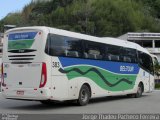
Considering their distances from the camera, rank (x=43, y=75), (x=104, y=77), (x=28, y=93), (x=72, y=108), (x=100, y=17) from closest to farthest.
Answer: (x=43, y=75) < (x=28, y=93) < (x=72, y=108) < (x=104, y=77) < (x=100, y=17)

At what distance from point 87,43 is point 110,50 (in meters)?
2.45

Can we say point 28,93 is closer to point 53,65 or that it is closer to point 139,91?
point 53,65

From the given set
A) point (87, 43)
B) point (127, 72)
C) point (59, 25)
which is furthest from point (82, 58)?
point (59, 25)

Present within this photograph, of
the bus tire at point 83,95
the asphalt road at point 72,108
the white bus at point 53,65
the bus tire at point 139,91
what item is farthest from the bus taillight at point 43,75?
the bus tire at point 139,91

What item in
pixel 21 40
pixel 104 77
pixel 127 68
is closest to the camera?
pixel 21 40

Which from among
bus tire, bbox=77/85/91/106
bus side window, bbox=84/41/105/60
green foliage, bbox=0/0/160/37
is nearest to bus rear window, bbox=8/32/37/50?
bus side window, bbox=84/41/105/60

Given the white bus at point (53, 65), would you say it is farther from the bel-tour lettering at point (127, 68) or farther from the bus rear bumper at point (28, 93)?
the bel-tour lettering at point (127, 68)

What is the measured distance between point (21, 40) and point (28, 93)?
216 centimetres

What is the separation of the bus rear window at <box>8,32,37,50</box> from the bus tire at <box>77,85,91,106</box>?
11.0 feet

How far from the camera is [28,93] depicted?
54.6ft

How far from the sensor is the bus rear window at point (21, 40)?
16.9m

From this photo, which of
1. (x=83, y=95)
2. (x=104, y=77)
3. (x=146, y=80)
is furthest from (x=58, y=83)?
(x=146, y=80)

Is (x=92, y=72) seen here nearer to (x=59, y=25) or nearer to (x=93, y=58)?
(x=93, y=58)

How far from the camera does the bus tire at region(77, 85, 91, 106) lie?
18500 millimetres
